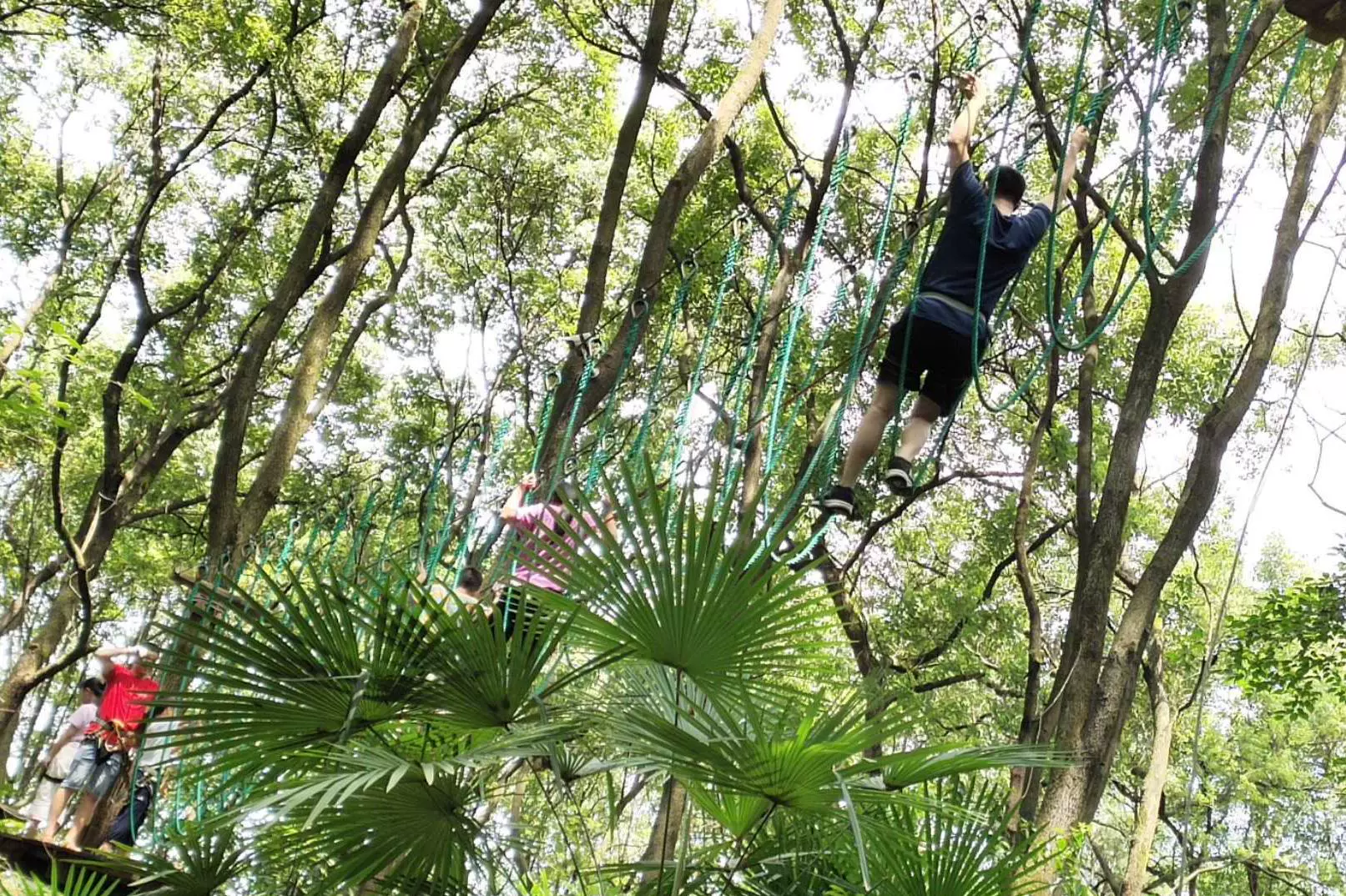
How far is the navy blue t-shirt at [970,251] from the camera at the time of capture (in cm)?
357

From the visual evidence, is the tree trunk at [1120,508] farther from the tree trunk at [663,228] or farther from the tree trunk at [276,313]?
the tree trunk at [276,313]

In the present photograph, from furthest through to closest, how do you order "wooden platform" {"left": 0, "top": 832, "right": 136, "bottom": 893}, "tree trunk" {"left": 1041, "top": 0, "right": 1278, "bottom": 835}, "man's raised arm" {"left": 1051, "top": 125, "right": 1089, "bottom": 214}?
"tree trunk" {"left": 1041, "top": 0, "right": 1278, "bottom": 835} → "wooden platform" {"left": 0, "top": 832, "right": 136, "bottom": 893} → "man's raised arm" {"left": 1051, "top": 125, "right": 1089, "bottom": 214}

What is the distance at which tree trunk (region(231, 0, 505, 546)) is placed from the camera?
5.19 metres

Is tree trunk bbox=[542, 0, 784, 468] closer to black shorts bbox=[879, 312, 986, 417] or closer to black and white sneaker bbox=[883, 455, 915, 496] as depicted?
black shorts bbox=[879, 312, 986, 417]

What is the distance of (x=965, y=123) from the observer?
341 centimetres

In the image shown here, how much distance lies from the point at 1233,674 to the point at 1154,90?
189 inches

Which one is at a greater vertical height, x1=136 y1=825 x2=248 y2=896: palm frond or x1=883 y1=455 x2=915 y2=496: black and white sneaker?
x1=883 y1=455 x2=915 y2=496: black and white sneaker

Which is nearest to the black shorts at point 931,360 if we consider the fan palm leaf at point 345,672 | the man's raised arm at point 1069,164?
the man's raised arm at point 1069,164

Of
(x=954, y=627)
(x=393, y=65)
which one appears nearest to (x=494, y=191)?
(x=393, y=65)

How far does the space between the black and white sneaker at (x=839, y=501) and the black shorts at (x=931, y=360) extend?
1.20 feet

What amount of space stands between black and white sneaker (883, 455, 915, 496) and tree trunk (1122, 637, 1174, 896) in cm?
334

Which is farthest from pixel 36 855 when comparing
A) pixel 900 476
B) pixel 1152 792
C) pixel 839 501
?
pixel 1152 792

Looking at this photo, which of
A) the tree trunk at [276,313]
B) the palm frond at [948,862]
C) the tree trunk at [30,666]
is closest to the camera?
the palm frond at [948,862]

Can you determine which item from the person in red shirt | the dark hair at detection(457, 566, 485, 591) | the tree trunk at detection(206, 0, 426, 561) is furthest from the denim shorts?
the dark hair at detection(457, 566, 485, 591)
